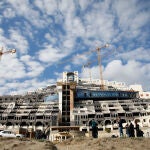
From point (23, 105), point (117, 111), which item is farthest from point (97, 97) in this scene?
point (23, 105)

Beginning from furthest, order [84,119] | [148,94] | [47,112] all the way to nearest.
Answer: [148,94]
[47,112]
[84,119]

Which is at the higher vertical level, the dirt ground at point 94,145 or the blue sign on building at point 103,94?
the blue sign on building at point 103,94

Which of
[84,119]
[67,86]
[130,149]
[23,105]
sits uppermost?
[67,86]

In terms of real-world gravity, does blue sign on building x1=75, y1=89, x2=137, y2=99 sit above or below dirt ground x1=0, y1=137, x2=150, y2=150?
above

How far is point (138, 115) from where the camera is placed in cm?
10556

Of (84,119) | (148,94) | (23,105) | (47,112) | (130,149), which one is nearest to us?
(130,149)

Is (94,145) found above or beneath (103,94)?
Answer: beneath

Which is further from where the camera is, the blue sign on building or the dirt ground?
the blue sign on building

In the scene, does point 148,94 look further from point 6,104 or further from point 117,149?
point 117,149

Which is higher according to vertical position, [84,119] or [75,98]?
[75,98]

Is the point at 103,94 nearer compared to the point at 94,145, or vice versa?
the point at 94,145

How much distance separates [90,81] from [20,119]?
284 ft

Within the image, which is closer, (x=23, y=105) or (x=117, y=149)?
(x=117, y=149)

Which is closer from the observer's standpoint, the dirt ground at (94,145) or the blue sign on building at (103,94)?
the dirt ground at (94,145)
